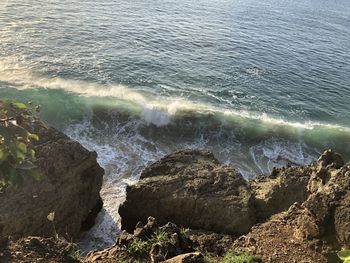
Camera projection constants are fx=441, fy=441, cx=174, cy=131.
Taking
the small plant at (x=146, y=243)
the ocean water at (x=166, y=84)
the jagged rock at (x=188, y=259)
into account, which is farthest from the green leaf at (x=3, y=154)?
the ocean water at (x=166, y=84)

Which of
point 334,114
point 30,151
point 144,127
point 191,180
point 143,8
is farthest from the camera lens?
point 143,8

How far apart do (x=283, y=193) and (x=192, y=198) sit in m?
2.57

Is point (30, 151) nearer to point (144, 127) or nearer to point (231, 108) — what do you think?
point (144, 127)

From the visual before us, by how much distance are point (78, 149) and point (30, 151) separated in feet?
24.4

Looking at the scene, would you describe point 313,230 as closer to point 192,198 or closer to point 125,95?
point 192,198

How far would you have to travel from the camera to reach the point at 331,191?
9086mm

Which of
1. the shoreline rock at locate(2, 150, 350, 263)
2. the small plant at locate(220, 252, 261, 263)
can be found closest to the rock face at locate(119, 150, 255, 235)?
the shoreline rock at locate(2, 150, 350, 263)

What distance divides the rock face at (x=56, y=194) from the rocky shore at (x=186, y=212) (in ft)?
0.08

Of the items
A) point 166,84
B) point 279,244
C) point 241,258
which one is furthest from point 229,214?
point 166,84

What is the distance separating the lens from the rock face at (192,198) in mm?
11578

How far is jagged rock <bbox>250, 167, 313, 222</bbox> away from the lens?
12055 mm

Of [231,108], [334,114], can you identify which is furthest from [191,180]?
[334,114]

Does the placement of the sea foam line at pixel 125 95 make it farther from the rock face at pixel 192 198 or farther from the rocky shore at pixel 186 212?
the rock face at pixel 192 198

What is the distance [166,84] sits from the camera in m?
25.0
